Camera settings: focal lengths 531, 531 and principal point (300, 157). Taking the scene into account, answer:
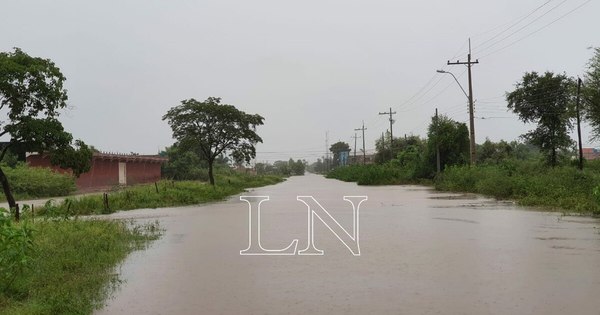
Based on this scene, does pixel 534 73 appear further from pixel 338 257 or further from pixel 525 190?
pixel 338 257

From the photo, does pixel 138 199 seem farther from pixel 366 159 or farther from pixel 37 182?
pixel 366 159

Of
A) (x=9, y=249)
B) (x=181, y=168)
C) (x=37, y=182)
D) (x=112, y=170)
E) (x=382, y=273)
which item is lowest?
(x=382, y=273)

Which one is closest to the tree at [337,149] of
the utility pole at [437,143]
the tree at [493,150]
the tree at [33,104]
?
the tree at [493,150]

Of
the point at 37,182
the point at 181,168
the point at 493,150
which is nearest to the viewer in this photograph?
the point at 37,182

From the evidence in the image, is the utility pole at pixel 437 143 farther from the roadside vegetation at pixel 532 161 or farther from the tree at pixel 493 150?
the tree at pixel 493 150

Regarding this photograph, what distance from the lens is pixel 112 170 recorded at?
48344 millimetres

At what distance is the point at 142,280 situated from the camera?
8562mm

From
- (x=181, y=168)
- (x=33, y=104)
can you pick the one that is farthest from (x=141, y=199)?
(x=181, y=168)

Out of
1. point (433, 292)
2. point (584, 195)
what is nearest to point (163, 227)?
point (433, 292)

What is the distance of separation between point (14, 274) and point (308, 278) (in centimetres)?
436

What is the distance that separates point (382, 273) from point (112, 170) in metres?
43.8

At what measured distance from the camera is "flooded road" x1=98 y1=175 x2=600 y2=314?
6.78 metres

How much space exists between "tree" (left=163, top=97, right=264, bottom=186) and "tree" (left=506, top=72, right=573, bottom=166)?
22.7 metres

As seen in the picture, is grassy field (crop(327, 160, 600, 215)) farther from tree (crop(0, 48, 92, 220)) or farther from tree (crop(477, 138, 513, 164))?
tree (crop(477, 138, 513, 164))
